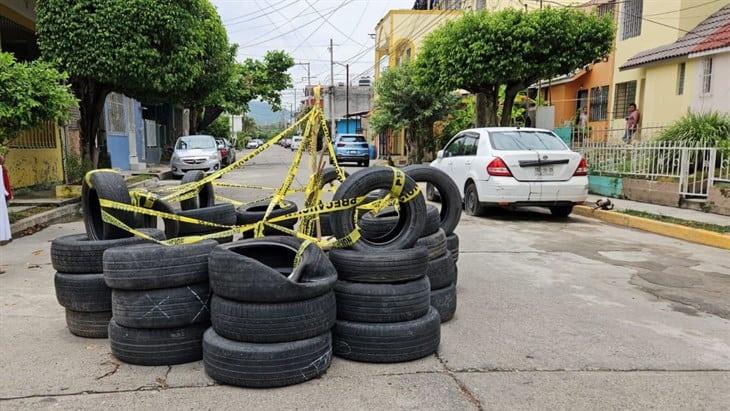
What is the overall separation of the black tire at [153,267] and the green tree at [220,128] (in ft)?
155

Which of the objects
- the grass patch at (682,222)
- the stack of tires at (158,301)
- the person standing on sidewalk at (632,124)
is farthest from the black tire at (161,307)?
the person standing on sidewalk at (632,124)

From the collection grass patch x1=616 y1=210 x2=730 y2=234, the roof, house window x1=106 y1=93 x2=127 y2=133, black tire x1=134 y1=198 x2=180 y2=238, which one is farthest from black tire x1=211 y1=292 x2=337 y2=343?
house window x1=106 y1=93 x2=127 y2=133

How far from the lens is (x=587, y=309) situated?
16.0ft

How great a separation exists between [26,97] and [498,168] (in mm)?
7609

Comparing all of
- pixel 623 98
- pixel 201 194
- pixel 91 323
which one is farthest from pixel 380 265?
pixel 623 98

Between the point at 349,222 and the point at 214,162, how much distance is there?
18500mm

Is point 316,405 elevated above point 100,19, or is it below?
below

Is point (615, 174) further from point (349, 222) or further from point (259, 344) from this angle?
point (259, 344)

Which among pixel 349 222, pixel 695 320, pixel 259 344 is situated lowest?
pixel 695 320

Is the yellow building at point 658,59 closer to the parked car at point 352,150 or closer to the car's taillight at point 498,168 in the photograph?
the car's taillight at point 498,168

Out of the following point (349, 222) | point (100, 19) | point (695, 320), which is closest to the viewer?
point (349, 222)

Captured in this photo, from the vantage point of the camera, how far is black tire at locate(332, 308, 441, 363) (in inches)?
143

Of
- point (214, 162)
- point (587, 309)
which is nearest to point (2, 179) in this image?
point (587, 309)

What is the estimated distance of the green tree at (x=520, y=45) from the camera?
14.3m
